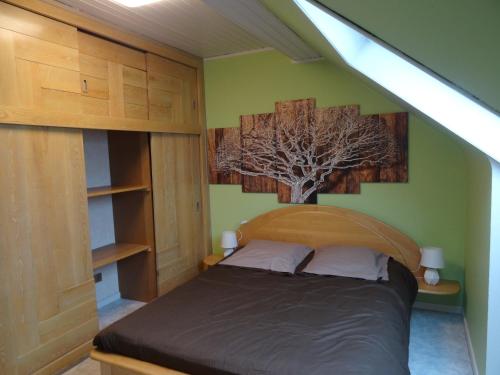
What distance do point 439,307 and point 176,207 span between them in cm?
252

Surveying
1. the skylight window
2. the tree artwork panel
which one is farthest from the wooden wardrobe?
the skylight window

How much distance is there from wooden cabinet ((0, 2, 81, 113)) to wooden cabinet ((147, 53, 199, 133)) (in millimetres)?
756

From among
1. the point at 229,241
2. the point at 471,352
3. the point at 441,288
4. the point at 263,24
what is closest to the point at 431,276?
the point at 441,288

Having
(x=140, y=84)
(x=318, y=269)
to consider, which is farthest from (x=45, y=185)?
(x=318, y=269)

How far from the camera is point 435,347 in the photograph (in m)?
2.50

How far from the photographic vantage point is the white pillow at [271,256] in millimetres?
2908

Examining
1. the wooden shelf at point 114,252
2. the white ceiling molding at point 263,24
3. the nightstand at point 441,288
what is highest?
the white ceiling molding at point 263,24

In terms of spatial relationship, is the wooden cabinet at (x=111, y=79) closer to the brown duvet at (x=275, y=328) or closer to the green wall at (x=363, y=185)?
the green wall at (x=363, y=185)

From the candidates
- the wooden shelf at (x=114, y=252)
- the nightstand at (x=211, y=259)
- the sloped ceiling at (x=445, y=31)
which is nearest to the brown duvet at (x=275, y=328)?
the wooden shelf at (x=114, y=252)

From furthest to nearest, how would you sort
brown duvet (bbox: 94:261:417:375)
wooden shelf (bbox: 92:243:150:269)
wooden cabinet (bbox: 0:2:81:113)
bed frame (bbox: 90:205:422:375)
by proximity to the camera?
bed frame (bbox: 90:205:422:375), wooden shelf (bbox: 92:243:150:269), wooden cabinet (bbox: 0:2:81:113), brown duvet (bbox: 94:261:417:375)

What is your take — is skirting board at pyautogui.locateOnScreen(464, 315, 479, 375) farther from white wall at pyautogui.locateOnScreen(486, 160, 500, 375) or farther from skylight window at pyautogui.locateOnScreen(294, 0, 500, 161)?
skylight window at pyautogui.locateOnScreen(294, 0, 500, 161)

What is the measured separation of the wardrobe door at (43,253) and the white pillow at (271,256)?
120 cm

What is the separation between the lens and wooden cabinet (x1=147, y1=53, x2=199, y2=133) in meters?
3.17

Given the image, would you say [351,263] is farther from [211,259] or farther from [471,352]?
[211,259]
